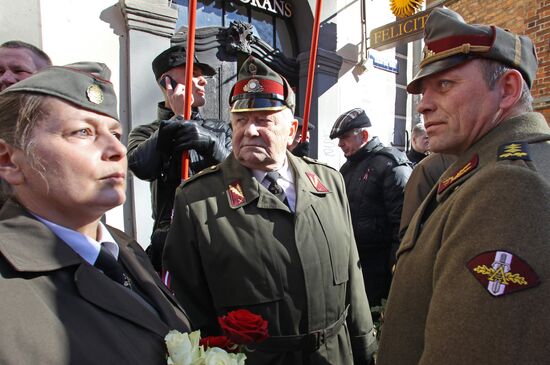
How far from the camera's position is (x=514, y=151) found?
3.39 feet

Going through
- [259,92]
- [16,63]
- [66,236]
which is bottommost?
[66,236]

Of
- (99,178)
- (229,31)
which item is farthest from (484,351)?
(229,31)

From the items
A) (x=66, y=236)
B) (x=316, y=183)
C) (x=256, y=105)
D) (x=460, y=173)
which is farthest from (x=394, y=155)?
(x=66, y=236)

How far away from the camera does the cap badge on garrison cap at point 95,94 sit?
1.11 meters

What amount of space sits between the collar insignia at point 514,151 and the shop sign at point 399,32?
198 inches

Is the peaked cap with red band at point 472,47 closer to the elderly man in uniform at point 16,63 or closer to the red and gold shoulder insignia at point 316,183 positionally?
the red and gold shoulder insignia at point 316,183

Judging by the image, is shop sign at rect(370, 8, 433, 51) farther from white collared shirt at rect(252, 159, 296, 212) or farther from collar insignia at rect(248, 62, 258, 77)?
white collared shirt at rect(252, 159, 296, 212)

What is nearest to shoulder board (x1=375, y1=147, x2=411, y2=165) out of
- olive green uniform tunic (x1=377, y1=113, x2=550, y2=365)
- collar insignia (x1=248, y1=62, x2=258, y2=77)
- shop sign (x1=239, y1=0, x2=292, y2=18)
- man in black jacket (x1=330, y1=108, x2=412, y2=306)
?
man in black jacket (x1=330, y1=108, x2=412, y2=306)

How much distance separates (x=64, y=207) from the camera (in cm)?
106

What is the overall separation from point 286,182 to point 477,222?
116 cm

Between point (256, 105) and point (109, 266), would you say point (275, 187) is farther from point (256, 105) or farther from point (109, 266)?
point (109, 266)

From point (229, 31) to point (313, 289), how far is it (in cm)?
438

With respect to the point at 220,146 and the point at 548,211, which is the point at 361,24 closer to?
the point at 220,146

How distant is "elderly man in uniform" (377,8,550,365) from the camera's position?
2.79 ft
